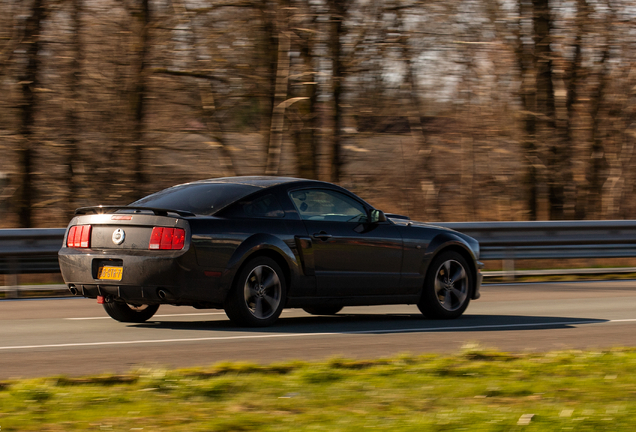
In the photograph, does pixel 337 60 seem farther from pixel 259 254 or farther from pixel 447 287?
pixel 259 254

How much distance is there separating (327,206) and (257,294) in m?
1.33

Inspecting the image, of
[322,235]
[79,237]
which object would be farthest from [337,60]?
[79,237]

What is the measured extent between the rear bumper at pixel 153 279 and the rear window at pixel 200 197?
0.65m

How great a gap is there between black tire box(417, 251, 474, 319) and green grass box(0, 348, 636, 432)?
3.48 meters

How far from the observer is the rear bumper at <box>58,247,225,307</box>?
27.0 ft

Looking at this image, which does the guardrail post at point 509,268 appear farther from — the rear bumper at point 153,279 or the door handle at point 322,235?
the rear bumper at point 153,279

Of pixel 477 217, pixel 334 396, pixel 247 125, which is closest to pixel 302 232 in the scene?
pixel 334 396

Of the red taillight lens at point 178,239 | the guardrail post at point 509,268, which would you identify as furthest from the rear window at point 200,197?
the guardrail post at point 509,268

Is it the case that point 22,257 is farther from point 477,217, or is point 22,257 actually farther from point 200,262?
point 477,217

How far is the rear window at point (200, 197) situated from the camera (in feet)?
28.9

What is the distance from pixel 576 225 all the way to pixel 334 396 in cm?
1173

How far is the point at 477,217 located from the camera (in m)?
20.5

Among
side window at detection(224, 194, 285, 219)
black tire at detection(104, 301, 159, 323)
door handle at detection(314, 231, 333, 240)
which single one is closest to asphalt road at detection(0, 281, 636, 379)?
black tire at detection(104, 301, 159, 323)

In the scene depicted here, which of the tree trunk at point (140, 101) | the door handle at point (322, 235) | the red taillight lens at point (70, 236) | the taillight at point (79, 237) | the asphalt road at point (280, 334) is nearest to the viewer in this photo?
the asphalt road at point (280, 334)
